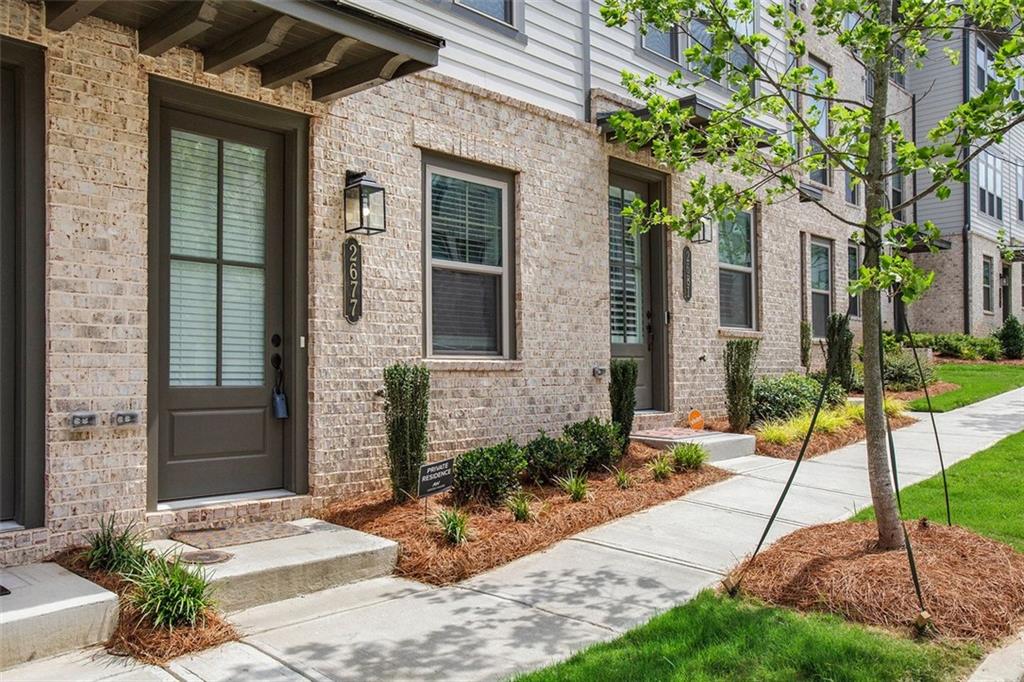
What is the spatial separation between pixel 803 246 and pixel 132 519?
10494mm

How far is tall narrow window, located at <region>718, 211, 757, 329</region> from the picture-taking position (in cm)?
1073

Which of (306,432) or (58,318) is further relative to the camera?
(306,432)

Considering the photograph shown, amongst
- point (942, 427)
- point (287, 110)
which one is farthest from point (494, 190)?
point (942, 427)

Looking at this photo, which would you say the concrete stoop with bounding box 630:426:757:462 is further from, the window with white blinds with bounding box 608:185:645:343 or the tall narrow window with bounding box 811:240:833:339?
the tall narrow window with bounding box 811:240:833:339

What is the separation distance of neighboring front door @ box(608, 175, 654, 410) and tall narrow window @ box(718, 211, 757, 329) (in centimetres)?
144

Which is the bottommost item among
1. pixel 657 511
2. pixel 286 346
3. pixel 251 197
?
pixel 657 511

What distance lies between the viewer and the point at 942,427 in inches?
397

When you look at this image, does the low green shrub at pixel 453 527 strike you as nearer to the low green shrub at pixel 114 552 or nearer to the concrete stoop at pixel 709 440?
the low green shrub at pixel 114 552

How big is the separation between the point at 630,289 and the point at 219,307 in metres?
5.04

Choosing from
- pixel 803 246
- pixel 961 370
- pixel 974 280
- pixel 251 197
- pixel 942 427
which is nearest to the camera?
pixel 251 197

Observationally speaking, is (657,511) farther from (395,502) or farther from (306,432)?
(306,432)

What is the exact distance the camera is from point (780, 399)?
10195 millimetres

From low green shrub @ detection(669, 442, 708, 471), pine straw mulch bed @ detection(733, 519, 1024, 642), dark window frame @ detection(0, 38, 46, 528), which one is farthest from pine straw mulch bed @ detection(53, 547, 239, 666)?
low green shrub @ detection(669, 442, 708, 471)

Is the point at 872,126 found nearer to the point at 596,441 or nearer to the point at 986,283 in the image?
the point at 596,441
